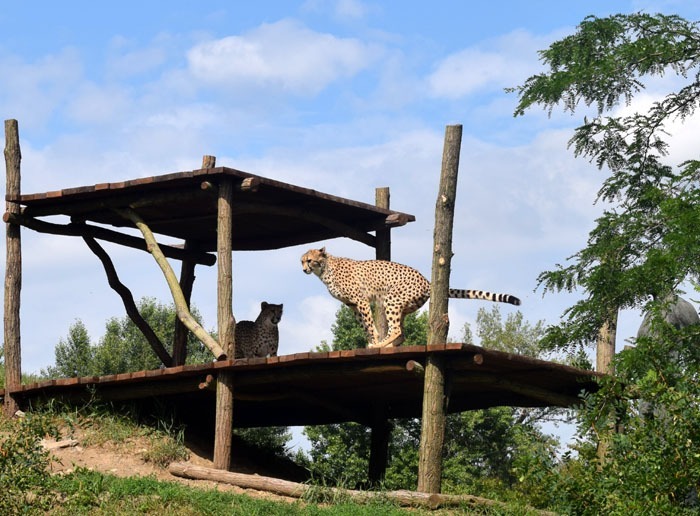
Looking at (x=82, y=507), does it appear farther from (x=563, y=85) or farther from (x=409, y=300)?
(x=563, y=85)

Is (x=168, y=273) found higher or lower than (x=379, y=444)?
higher

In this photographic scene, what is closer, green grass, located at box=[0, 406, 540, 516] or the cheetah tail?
green grass, located at box=[0, 406, 540, 516]

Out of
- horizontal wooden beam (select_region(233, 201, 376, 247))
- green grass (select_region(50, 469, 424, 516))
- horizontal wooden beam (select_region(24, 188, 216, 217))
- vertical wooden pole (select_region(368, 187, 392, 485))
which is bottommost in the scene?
green grass (select_region(50, 469, 424, 516))

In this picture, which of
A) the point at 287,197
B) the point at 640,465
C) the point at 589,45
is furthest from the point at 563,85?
the point at 640,465

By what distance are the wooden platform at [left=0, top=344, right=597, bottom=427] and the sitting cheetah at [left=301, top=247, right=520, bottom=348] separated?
0.86 meters

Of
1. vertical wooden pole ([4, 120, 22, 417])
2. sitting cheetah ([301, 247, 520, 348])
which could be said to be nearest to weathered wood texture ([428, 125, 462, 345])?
sitting cheetah ([301, 247, 520, 348])

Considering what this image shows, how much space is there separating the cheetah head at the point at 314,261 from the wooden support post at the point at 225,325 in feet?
4.48

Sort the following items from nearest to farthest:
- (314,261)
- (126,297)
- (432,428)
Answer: (432,428) < (314,261) < (126,297)

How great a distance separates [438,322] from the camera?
17.1 meters

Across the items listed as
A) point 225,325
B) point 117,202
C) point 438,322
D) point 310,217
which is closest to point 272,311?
point 310,217

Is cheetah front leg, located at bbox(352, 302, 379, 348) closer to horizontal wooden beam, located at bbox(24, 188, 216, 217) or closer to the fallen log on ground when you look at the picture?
the fallen log on ground

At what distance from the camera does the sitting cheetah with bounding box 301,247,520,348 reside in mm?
18453

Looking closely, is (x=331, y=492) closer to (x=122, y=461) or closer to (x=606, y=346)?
(x=122, y=461)

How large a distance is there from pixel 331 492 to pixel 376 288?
11.2ft
